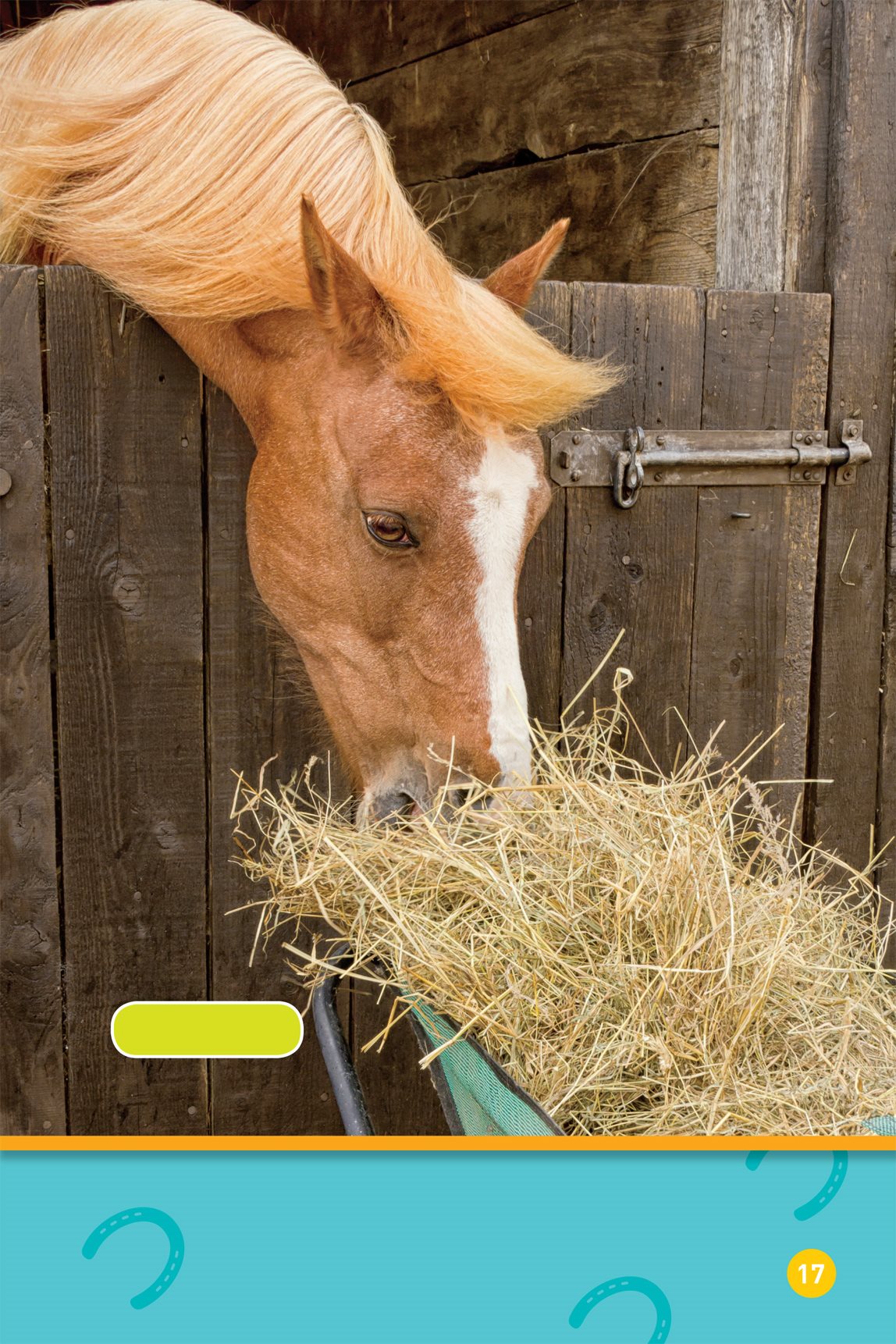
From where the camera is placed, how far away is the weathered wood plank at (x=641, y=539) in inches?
75.0

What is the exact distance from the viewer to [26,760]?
63.8 inches

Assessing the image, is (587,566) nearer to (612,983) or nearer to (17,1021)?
(612,983)

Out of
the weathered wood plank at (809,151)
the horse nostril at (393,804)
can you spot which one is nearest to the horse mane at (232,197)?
the horse nostril at (393,804)

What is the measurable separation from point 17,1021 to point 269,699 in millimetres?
597

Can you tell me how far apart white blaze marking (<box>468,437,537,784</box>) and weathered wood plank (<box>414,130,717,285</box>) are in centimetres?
118

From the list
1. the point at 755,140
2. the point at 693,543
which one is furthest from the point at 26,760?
the point at 755,140

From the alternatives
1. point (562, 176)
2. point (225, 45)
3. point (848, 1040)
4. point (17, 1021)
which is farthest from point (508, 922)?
point (562, 176)

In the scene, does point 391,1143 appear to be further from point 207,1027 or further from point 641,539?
point 641,539

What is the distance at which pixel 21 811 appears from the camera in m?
1.62

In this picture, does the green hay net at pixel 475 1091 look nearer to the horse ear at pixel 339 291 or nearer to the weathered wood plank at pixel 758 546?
the horse ear at pixel 339 291

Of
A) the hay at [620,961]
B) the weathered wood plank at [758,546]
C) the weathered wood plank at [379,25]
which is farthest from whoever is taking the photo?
the weathered wood plank at [379,25]

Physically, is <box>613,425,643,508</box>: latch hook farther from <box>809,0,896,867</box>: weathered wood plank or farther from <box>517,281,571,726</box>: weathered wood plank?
<box>809,0,896,867</box>: weathered wood plank

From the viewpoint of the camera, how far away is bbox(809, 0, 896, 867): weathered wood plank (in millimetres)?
2057

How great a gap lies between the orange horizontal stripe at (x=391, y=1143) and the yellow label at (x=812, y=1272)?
93 millimetres
